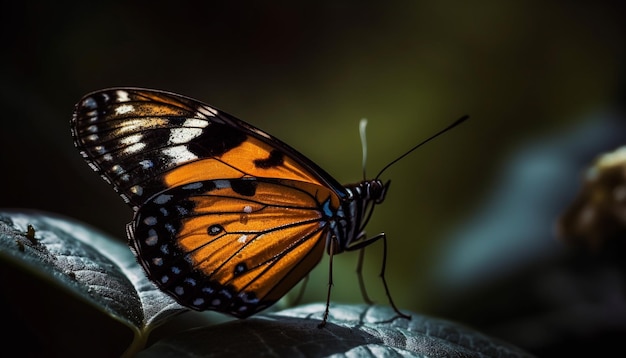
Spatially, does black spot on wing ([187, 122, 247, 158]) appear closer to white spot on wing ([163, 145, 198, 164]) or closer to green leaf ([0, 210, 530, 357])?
white spot on wing ([163, 145, 198, 164])

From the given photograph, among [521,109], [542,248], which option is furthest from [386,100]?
[542,248]

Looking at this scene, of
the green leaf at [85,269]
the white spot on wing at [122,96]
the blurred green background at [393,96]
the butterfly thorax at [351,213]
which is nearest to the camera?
the green leaf at [85,269]

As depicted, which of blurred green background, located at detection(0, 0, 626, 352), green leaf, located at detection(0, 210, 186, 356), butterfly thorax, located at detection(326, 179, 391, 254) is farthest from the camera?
blurred green background, located at detection(0, 0, 626, 352)

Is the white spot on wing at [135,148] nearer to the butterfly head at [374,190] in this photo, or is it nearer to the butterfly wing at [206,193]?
the butterfly wing at [206,193]

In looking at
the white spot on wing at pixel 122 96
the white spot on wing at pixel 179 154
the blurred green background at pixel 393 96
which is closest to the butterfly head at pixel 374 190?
the white spot on wing at pixel 179 154

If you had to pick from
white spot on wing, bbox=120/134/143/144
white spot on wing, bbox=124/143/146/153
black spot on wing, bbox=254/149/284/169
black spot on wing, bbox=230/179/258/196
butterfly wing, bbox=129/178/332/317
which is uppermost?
black spot on wing, bbox=254/149/284/169

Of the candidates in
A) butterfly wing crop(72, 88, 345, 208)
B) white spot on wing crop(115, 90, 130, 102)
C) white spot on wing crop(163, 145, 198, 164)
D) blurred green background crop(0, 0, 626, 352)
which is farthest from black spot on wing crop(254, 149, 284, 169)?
blurred green background crop(0, 0, 626, 352)
